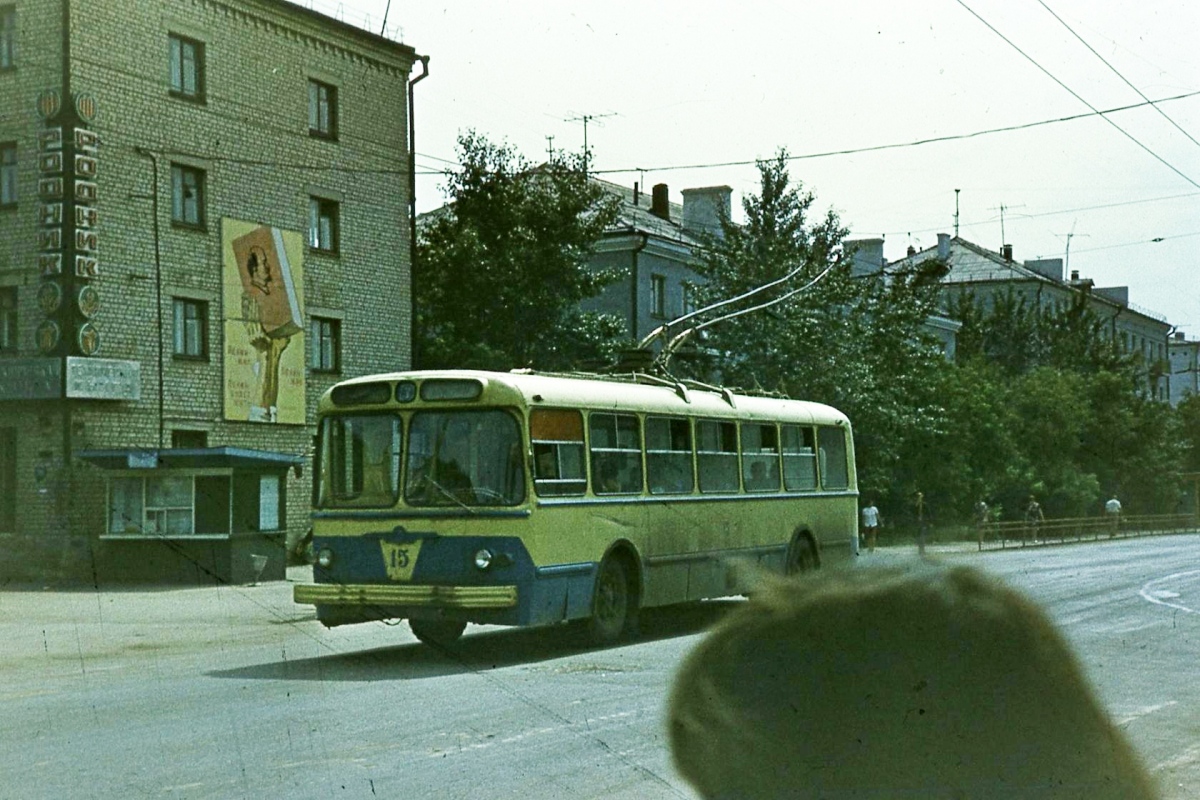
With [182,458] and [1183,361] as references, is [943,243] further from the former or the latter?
[182,458]

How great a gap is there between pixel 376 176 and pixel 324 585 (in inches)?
846

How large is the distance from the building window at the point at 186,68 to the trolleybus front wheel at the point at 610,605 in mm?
17529

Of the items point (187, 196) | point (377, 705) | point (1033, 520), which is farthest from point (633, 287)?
point (377, 705)

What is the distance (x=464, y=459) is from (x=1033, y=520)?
37221 millimetres

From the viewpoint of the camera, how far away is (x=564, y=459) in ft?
46.0

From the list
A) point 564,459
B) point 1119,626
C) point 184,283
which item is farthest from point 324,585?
point 184,283

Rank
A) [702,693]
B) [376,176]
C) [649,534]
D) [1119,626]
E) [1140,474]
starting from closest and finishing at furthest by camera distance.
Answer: [702,693] → [649,534] → [1119,626] → [376,176] → [1140,474]

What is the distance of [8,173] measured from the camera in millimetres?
27531

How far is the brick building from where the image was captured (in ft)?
86.2

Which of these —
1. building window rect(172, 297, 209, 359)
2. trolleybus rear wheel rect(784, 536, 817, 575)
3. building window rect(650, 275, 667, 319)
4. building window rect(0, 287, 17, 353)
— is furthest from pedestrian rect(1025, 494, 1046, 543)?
building window rect(0, 287, 17, 353)

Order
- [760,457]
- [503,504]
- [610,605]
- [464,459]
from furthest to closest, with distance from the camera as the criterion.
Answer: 1. [760,457]
2. [610,605]
3. [464,459]
4. [503,504]

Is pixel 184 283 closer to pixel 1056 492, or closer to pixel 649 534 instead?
pixel 649 534

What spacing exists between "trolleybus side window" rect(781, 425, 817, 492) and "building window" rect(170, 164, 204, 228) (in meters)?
14.8

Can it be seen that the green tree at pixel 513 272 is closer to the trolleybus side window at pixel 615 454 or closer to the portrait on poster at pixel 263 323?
the portrait on poster at pixel 263 323
